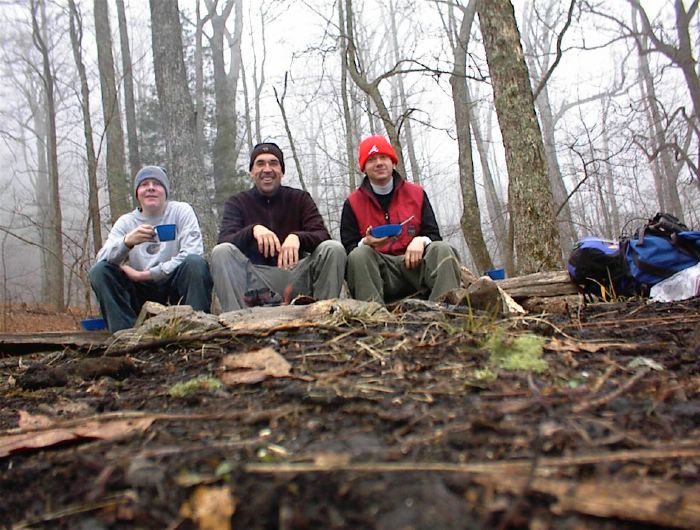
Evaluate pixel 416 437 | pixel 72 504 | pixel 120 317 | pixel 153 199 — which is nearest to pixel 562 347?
pixel 416 437

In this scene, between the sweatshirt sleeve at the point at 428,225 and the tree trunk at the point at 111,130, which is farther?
the tree trunk at the point at 111,130

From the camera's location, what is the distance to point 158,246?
396 centimetres

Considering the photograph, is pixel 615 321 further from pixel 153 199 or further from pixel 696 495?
pixel 153 199

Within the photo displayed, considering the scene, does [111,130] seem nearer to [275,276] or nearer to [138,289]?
[138,289]

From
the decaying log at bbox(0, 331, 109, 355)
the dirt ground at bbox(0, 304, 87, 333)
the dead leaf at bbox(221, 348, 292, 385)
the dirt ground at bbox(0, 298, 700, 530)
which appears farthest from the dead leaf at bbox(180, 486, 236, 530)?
the dirt ground at bbox(0, 304, 87, 333)

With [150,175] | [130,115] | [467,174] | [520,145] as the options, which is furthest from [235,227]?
[130,115]

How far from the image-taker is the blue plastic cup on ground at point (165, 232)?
11.1 feet

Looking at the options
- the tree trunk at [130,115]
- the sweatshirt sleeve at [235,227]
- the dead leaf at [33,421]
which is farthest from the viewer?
the tree trunk at [130,115]

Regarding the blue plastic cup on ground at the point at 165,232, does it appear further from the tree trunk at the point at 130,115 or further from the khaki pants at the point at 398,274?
the tree trunk at the point at 130,115

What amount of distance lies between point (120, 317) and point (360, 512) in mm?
3101

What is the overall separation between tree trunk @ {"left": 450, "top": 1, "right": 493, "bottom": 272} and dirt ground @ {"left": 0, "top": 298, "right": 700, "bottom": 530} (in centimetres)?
512

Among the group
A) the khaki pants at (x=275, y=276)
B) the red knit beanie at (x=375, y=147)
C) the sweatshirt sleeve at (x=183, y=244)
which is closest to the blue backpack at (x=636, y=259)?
the red knit beanie at (x=375, y=147)

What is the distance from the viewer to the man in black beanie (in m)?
3.47

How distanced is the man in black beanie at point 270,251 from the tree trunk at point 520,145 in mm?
1853
